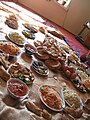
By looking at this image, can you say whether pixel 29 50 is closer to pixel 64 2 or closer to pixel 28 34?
pixel 28 34

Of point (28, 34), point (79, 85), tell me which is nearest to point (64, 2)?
point (28, 34)

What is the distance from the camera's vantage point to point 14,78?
1.88 m

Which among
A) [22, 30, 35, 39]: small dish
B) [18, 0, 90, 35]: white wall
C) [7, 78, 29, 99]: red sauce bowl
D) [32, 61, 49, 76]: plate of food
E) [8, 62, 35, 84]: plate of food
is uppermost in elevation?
[7, 78, 29, 99]: red sauce bowl

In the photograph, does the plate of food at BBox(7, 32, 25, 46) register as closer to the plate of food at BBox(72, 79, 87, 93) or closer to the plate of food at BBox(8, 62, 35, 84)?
the plate of food at BBox(8, 62, 35, 84)

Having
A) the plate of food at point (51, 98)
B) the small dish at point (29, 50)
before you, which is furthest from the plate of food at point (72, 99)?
the small dish at point (29, 50)

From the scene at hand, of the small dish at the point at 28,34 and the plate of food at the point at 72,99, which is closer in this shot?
the plate of food at the point at 72,99

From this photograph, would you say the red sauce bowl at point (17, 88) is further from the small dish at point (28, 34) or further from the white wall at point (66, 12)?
the white wall at point (66, 12)

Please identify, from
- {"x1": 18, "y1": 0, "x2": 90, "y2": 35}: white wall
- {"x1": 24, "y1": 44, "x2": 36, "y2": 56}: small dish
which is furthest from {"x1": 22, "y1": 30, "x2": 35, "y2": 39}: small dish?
{"x1": 18, "y1": 0, "x2": 90, "y2": 35}: white wall

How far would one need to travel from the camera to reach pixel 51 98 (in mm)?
1937

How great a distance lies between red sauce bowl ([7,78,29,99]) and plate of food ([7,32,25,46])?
849 millimetres

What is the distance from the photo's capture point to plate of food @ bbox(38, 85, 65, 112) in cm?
187

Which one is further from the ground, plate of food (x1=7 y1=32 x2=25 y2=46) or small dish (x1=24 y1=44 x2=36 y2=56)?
small dish (x1=24 y1=44 x2=36 y2=56)

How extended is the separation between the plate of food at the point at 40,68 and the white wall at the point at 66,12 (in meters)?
4.71

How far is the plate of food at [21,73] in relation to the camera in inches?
77.3
